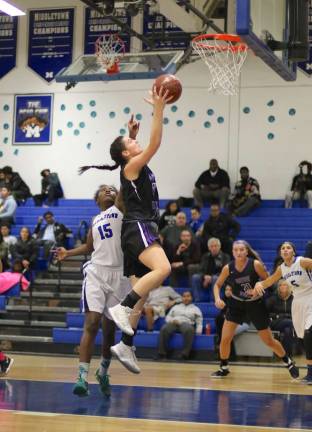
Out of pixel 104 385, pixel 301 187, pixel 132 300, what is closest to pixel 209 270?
pixel 301 187

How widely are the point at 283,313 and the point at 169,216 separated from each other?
3.96 metres

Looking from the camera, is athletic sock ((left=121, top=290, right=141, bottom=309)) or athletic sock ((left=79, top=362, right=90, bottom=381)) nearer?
athletic sock ((left=121, top=290, right=141, bottom=309))

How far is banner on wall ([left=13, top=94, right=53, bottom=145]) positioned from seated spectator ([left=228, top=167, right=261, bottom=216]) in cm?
530

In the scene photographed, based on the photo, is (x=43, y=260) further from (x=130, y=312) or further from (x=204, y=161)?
(x=130, y=312)

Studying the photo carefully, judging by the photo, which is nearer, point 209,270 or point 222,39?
point 222,39

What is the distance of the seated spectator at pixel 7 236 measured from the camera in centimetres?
1664

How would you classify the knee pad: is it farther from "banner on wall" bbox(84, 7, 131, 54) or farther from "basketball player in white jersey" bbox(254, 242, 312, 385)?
"banner on wall" bbox(84, 7, 131, 54)

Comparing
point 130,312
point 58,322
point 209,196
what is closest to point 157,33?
point 209,196

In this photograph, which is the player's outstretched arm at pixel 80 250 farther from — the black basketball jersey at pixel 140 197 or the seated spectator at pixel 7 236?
the seated spectator at pixel 7 236

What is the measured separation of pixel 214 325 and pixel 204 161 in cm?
651

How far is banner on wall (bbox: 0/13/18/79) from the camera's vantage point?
21000mm

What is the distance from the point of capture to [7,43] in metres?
21.0

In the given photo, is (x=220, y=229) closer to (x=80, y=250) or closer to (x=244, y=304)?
(x=244, y=304)

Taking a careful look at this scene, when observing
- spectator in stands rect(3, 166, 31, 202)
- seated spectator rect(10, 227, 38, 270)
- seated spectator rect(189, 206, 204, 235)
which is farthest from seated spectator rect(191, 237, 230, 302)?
spectator in stands rect(3, 166, 31, 202)
